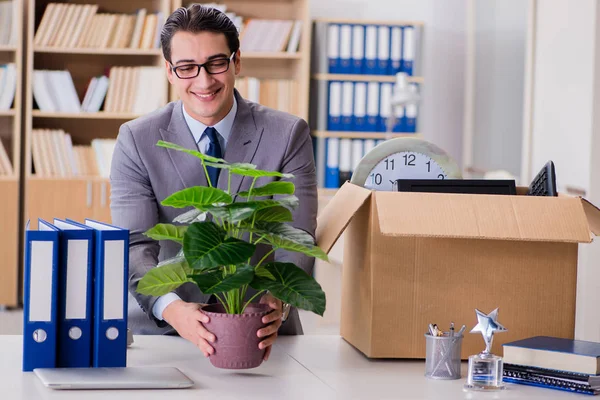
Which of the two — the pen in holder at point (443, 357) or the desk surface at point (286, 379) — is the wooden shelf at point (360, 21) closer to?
the desk surface at point (286, 379)

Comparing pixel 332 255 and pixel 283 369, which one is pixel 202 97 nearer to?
pixel 283 369

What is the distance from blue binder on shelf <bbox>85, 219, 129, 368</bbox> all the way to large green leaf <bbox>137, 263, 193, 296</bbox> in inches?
1.7

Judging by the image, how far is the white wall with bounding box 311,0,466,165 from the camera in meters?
5.86

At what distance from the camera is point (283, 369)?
1.51m

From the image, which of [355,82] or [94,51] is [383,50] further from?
[94,51]

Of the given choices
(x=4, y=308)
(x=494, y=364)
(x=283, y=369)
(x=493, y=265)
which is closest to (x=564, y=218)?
(x=493, y=265)

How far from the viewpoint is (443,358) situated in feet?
4.77

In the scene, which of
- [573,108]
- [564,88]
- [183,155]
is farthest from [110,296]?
[564,88]

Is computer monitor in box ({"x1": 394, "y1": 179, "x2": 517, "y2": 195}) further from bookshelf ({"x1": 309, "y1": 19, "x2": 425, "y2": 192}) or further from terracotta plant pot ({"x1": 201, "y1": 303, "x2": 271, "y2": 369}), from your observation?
bookshelf ({"x1": 309, "y1": 19, "x2": 425, "y2": 192})

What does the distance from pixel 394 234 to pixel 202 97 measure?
1.97 feet

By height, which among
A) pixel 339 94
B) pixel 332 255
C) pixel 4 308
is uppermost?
pixel 339 94

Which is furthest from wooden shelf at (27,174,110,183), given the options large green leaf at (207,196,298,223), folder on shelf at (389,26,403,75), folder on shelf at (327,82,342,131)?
large green leaf at (207,196,298,223)

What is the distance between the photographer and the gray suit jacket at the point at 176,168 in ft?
6.08

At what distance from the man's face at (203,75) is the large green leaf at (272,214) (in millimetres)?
510
